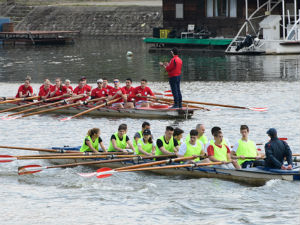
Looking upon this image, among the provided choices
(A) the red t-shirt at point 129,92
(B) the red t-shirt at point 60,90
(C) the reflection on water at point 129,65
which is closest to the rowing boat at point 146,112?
(A) the red t-shirt at point 129,92

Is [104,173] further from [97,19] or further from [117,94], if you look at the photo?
[97,19]

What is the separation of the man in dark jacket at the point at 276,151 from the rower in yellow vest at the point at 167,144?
322 cm

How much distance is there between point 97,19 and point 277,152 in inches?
2653

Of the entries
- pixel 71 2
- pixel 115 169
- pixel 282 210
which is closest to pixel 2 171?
pixel 115 169

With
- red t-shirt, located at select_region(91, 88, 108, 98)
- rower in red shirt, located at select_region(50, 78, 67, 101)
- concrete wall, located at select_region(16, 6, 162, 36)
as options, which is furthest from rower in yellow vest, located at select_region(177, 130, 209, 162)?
concrete wall, located at select_region(16, 6, 162, 36)

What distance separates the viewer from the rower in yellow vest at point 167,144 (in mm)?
20453

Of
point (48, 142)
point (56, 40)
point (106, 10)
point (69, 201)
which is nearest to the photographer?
point (69, 201)

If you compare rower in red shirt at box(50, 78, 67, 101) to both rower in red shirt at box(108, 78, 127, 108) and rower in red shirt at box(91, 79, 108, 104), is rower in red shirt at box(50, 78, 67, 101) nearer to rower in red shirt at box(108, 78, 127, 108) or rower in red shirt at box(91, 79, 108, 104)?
rower in red shirt at box(91, 79, 108, 104)

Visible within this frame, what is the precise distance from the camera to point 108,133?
2780 centimetres

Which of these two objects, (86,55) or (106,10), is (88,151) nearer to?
(86,55)

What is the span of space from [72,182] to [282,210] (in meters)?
6.68

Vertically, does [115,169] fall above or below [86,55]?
below

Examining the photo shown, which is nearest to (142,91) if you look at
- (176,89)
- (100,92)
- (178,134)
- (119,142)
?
(176,89)

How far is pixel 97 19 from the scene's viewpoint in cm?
8388
